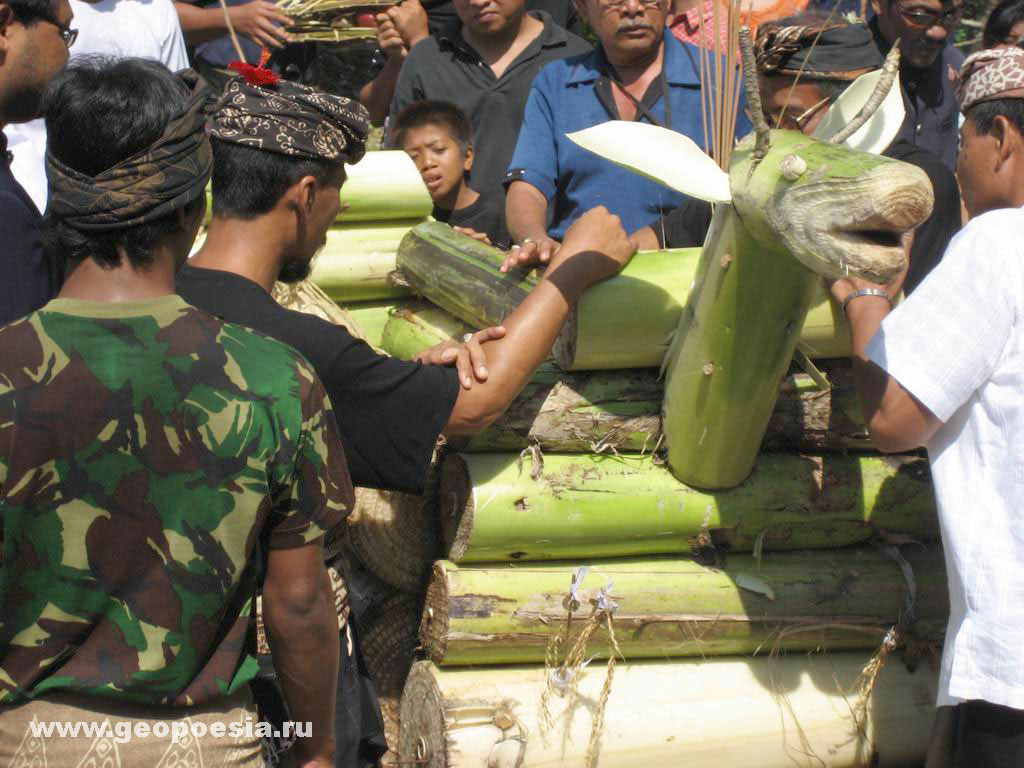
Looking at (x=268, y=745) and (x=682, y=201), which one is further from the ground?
(x=682, y=201)

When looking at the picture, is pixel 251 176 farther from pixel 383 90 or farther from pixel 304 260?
pixel 383 90

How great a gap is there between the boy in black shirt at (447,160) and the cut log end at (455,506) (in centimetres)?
161

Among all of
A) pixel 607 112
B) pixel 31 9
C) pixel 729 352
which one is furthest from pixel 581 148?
pixel 31 9

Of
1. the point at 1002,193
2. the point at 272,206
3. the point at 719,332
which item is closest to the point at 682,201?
the point at 719,332

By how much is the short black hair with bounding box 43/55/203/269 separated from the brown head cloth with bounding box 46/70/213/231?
1 cm

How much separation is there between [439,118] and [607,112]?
1.11 m

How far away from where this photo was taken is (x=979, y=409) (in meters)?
2.40

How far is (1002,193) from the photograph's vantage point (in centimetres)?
255

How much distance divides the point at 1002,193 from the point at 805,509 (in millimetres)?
1061

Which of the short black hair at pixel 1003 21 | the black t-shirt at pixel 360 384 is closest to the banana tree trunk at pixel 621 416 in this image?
the black t-shirt at pixel 360 384

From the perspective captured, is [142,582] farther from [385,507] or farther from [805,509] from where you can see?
[805,509]

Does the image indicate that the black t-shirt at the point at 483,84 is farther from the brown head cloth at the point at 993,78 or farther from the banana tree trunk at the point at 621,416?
the brown head cloth at the point at 993,78

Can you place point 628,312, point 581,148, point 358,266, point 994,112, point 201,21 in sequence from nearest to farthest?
point 994,112 < point 628,312 < point 581,148 < point 358,266 < point 201,21

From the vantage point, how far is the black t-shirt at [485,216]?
4637mm
